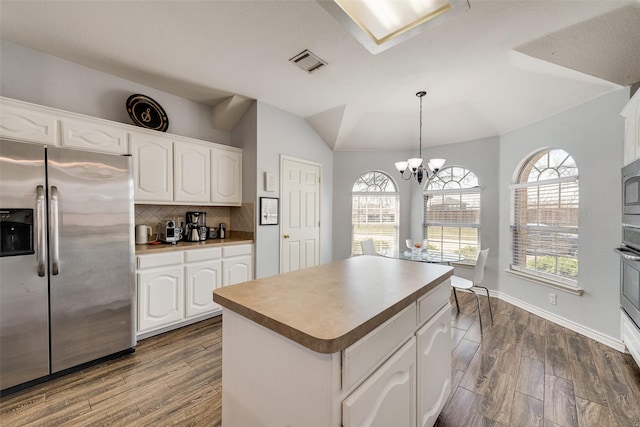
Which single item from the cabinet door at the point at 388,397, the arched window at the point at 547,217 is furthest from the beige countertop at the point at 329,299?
the arched window at the point at 547,217

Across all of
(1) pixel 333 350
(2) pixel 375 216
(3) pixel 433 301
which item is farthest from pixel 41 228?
(2) pixel 375 216

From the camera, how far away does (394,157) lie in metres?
4.71

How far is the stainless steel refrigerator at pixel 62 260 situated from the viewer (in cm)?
180

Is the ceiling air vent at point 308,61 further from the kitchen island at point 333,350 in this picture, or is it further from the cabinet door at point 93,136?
the kitchen island at point 333,350

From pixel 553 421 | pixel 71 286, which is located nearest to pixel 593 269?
pixel 553 421

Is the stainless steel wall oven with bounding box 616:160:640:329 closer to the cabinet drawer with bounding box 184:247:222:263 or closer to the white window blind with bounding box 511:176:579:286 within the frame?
the white window blind with bounding box 511:176:579:286

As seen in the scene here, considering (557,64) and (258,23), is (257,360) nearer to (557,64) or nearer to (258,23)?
(258,23)

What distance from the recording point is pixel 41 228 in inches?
74.1

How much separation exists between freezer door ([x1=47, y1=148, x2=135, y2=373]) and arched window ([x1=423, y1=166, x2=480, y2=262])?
4.21 metres

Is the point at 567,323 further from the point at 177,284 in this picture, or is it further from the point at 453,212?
the point at 177,284

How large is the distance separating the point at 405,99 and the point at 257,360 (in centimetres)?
347

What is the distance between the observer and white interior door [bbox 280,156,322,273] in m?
3.76

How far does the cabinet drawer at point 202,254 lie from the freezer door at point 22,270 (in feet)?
3.50

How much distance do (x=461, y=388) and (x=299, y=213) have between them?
9.11 ft
